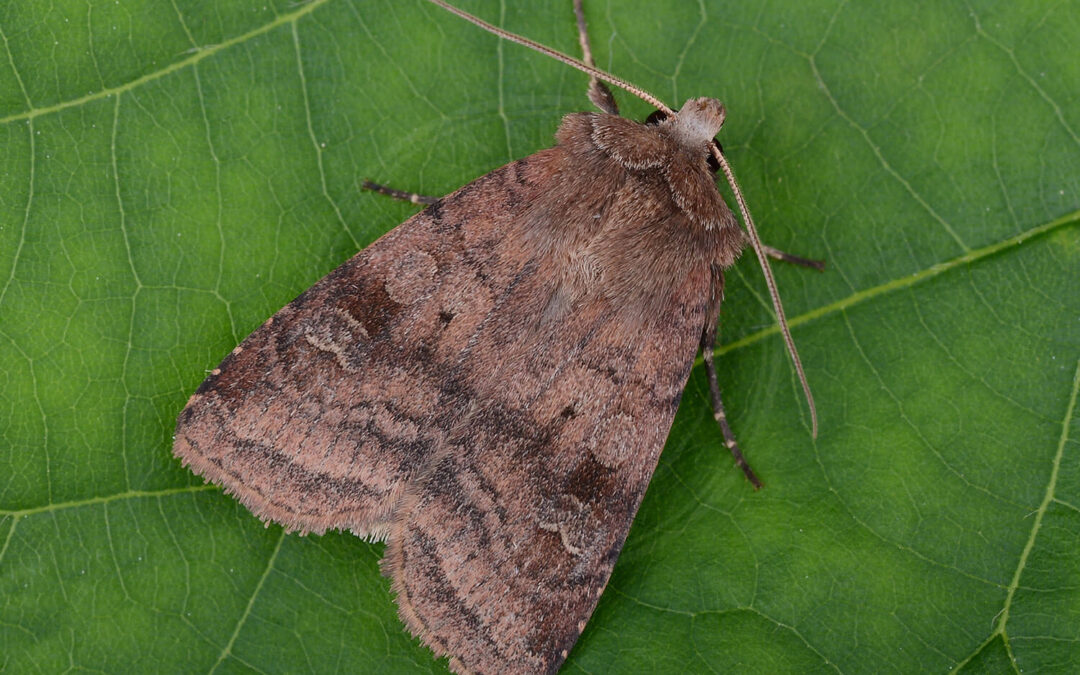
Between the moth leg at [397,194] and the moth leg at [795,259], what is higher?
the moth leg at [397,194]

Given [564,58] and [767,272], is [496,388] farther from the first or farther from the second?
[564,58]

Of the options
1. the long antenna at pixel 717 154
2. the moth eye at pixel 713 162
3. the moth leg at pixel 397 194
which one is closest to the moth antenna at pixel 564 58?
the long antenna at pixel 717 154

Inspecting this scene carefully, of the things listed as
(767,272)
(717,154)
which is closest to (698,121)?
(717,154)

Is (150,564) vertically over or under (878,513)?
over

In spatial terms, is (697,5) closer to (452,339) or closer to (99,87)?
(452,339)

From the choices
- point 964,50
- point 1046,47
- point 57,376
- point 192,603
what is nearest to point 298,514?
point 192,603

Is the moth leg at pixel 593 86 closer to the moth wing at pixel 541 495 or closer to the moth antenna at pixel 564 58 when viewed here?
the moth antenna at pixel 564 58
